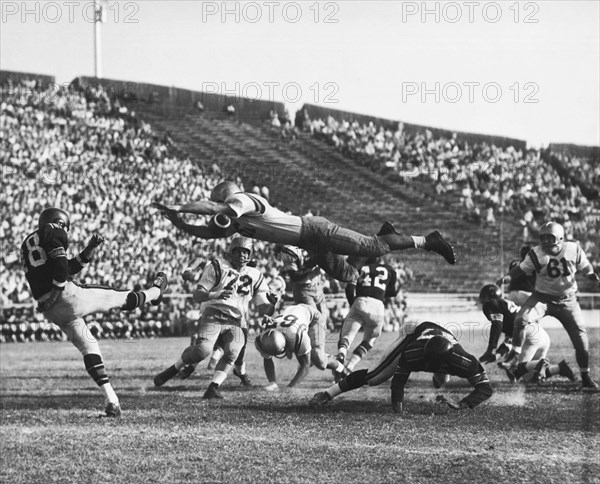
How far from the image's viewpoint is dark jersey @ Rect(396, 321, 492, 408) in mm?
9891

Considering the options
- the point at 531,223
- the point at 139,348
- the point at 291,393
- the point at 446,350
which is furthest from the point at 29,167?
the point at 446,350

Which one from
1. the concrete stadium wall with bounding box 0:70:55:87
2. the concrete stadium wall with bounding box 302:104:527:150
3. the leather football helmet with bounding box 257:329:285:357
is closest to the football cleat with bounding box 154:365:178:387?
the leather football helmet with bounding box 257:329:285:357

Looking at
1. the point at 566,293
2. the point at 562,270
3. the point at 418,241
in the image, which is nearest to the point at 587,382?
the point at 566,293

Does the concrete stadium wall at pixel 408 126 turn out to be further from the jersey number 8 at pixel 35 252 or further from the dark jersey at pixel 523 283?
the jersey number 8 at pixel 35 252

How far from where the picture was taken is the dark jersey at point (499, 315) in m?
14.3

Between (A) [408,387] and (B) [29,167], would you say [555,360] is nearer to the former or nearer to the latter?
(A) [408,387]

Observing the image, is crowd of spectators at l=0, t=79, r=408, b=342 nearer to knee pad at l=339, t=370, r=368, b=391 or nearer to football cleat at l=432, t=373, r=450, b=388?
football cleat at l=432, t=373, r=450, b=388

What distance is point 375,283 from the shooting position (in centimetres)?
1412

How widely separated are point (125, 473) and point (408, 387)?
6332mm

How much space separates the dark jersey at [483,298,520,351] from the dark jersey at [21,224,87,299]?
6.96m

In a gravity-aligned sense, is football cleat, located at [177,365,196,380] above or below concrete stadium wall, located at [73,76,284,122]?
below

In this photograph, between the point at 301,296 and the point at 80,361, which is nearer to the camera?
the point at 301,296

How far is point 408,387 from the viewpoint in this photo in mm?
13883

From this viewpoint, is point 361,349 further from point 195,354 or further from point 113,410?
point 113,410
